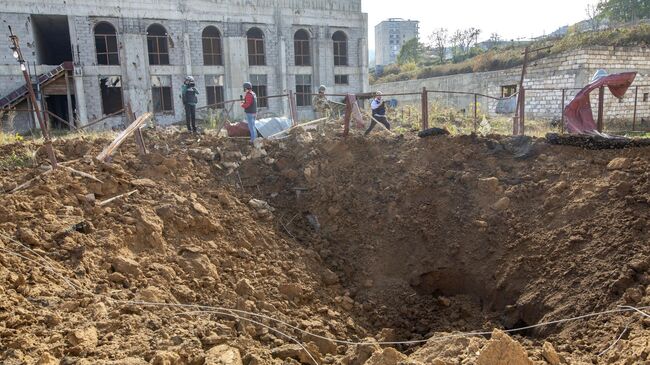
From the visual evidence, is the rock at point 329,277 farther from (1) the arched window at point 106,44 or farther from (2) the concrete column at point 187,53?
(1) the arched window at point 106,44

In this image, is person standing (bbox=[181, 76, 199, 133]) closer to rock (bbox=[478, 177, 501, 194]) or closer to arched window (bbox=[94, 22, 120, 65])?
rock (bbox=[478, 177, 501, 194])

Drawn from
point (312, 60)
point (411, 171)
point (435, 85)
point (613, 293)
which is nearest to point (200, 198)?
point (411, 171)

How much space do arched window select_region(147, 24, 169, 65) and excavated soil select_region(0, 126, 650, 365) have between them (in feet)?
47.5

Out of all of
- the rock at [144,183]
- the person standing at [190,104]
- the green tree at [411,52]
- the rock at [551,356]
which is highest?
the green tree at [411,52]

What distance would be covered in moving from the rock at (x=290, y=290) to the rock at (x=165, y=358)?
1939mm

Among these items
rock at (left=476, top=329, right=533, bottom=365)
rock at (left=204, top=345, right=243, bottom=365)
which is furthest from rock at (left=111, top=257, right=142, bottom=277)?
rock at (left=476, top=329, right=533, bottom=365)

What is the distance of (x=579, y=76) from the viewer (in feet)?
60.4

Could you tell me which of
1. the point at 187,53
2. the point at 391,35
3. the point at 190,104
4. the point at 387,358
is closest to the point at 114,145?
the point at 190,104

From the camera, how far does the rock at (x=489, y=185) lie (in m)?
6.43

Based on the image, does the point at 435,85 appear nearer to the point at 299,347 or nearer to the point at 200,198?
the point at 200,198

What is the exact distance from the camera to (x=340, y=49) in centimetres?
2531

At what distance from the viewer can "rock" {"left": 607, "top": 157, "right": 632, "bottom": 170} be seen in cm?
588

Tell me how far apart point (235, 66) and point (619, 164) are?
19321 millimetres

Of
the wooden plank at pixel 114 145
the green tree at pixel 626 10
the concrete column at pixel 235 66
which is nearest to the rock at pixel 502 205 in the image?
the wooden plank at pixel 114 145
